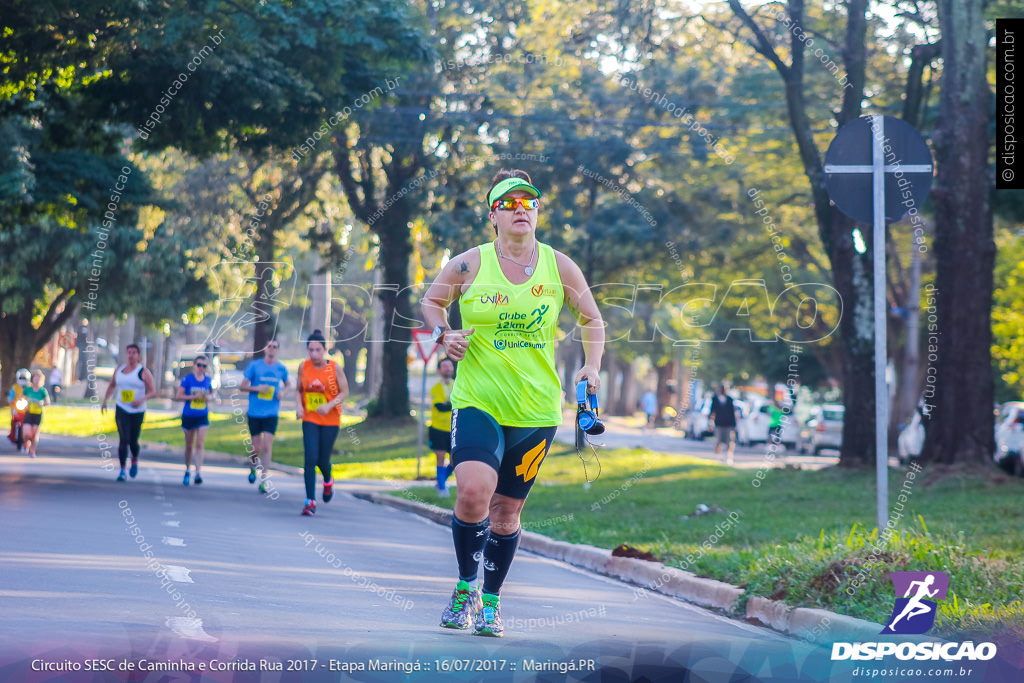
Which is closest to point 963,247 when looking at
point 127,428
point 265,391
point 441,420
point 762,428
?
point 441,420

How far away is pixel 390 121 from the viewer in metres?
27.9

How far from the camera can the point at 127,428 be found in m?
17.7

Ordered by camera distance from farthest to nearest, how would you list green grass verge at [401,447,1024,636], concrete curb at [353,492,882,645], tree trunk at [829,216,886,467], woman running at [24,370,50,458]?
woman running at [24,370,50,458], tree trunk at [829,216,886,467], green grass verge at [401,447,1024,636], concrete curb at [353,492,882,645]

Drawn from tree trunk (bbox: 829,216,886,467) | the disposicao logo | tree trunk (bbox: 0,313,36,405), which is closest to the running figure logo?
the disposicao logo

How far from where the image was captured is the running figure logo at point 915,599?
7367 mm

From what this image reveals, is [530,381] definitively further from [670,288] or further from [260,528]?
[670,288]

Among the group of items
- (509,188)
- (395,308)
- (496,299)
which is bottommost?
(496,299)

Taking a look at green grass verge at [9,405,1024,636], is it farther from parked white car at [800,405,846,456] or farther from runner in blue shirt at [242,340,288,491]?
parked white car at [800,405,846,456]

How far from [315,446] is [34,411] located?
1033 cm

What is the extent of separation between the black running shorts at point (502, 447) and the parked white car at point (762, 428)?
39.2m

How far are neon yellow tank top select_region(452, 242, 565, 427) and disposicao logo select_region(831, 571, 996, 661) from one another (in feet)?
6.43

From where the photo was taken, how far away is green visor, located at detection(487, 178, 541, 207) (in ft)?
22.2

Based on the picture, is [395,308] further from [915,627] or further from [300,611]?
[915,627]

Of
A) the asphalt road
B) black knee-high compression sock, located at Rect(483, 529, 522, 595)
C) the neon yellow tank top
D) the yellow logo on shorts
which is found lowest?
the asphalt road
